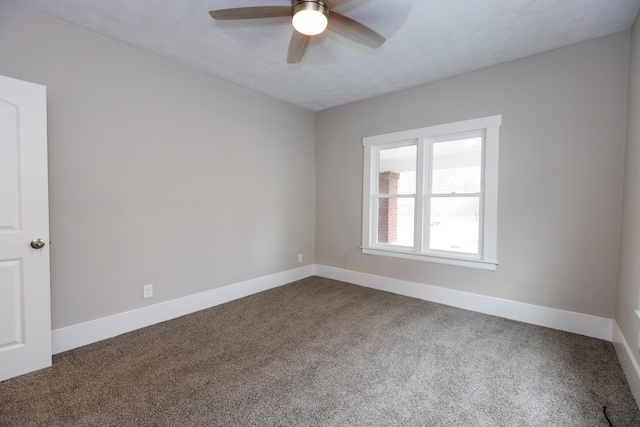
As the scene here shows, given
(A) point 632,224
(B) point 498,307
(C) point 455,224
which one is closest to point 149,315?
(C) point 455,224

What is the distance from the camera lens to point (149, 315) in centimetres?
291

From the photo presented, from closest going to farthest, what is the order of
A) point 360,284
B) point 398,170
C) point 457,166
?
point 457,166, point 398,170, point 360,284

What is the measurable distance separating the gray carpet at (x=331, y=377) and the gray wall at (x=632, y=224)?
349 mm

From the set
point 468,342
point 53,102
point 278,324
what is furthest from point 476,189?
point 53,102

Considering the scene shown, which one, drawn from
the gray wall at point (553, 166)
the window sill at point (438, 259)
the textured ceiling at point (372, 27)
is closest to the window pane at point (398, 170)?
the gray wall at point (553, 166)

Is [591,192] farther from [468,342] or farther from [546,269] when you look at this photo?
[468,342]

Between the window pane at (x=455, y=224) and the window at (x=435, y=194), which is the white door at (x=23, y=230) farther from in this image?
the window pane at (x=455, y=224)

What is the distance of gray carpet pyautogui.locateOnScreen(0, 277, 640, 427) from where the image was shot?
1.69 meters

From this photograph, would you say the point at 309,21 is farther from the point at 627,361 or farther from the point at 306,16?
the point at 627,361

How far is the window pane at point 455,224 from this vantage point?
3.40 meters

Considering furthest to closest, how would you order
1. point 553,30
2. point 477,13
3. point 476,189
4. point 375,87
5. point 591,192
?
point 375,87 < point 476,189 < point 591,192 < point 553,30 < point 477,13

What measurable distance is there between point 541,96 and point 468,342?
245 centimetres

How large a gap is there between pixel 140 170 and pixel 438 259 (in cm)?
339

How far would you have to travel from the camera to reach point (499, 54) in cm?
288
